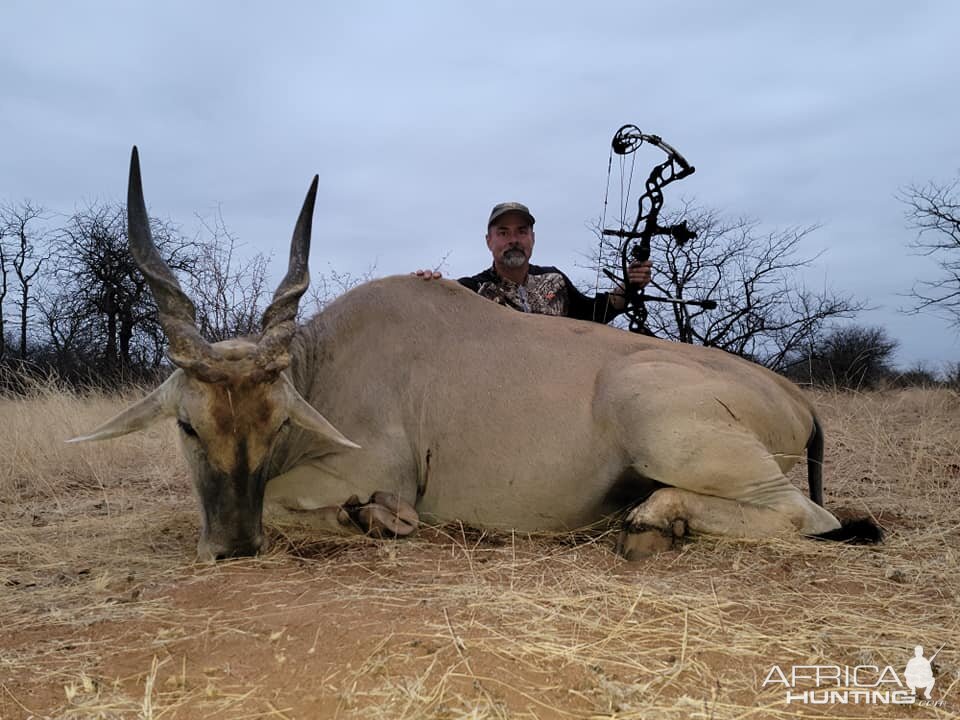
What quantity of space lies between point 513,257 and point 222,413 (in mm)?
4143

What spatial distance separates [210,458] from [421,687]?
1.82 m

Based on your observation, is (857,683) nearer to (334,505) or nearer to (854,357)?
(334,505)

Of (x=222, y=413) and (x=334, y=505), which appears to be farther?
(x=334, y=505)

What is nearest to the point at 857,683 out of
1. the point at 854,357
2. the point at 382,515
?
the point at 382,515

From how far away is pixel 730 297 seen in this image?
15.8 meters

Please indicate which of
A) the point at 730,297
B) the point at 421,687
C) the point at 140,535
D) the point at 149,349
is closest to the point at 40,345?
the point at 149,349

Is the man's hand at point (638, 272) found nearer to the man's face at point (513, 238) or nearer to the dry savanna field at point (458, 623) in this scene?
the man's face at point (513, 238)

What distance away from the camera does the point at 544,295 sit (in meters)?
7.35

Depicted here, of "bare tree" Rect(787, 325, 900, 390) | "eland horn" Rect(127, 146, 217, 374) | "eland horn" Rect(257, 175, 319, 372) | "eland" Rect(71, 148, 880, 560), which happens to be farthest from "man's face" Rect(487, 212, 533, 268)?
"bare tree" Rect(787, 325, 900, 390)

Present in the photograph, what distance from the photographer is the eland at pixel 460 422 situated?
3652mm

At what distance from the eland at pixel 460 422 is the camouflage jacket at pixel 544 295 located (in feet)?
7.59

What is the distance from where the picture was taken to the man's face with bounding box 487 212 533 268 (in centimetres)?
720

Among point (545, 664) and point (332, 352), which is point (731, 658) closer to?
point (545, 664)

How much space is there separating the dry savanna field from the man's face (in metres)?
3.53
